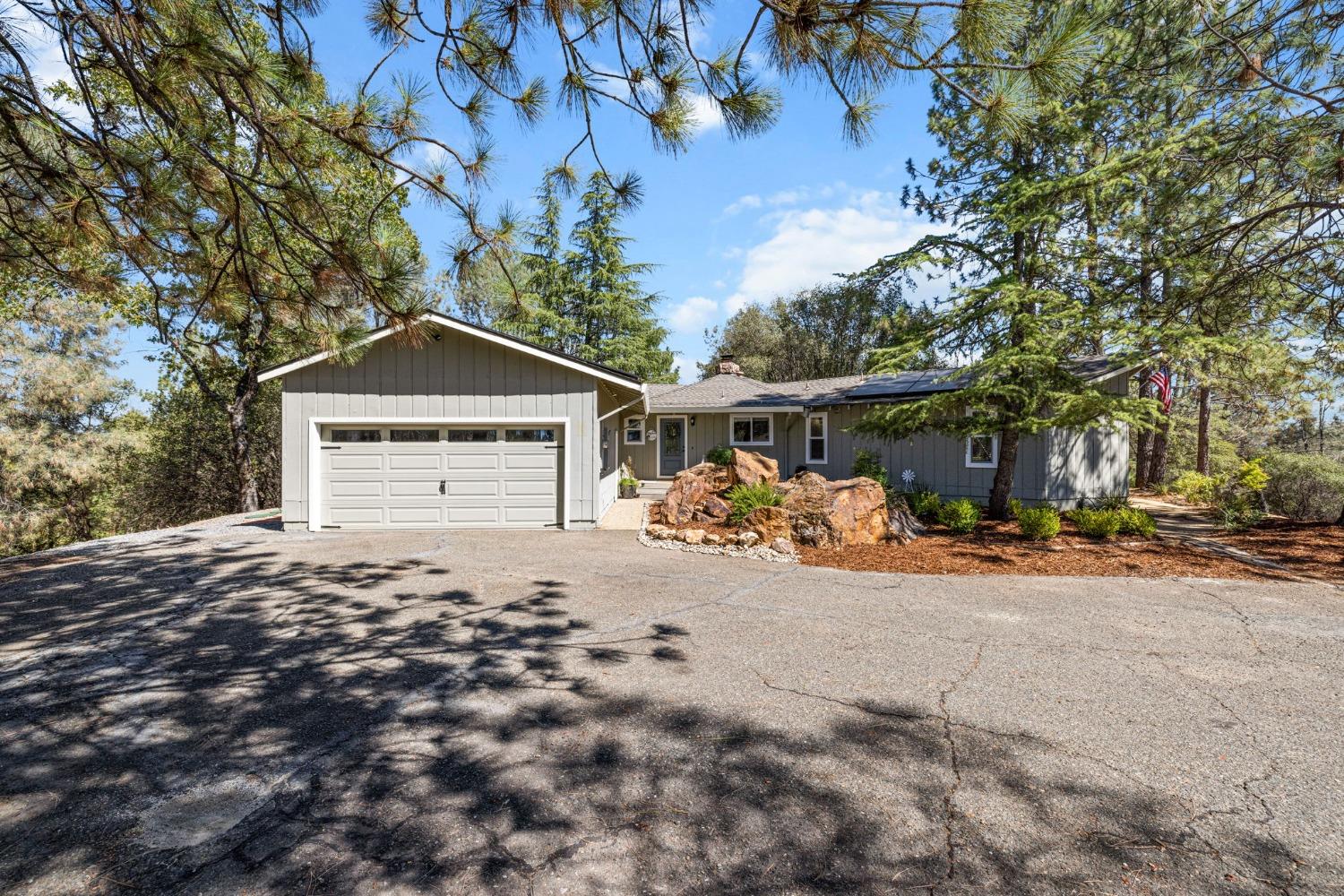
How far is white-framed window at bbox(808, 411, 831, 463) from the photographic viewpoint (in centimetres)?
1706

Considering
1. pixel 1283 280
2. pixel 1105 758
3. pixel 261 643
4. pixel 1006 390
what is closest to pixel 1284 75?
pixel 1283 280

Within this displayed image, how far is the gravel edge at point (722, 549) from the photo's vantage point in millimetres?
8570

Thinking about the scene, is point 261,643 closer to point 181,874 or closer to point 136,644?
point 136,644

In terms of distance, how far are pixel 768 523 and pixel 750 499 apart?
72 centimetres

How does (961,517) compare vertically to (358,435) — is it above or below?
below

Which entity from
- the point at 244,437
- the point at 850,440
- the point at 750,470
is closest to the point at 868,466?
the point at 850,440

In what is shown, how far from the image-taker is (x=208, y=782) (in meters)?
2.92

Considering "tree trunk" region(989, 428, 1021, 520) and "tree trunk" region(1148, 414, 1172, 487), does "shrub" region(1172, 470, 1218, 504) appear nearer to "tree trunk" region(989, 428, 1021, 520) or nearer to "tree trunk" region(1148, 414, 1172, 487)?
"tree trunk" region(1148, 414, 1172, 487)

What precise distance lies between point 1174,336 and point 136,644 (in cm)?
1306

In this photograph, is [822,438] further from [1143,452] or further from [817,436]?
[1143,452]

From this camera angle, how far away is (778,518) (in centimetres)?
943

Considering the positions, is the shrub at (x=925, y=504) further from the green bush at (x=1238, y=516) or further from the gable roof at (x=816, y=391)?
the green bush at (x=1238, y=516)

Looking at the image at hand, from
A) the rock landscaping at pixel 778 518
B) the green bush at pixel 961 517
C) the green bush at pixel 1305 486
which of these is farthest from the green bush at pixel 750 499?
the green bush at pixel 1305 486

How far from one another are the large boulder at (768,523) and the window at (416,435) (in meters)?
5.98
